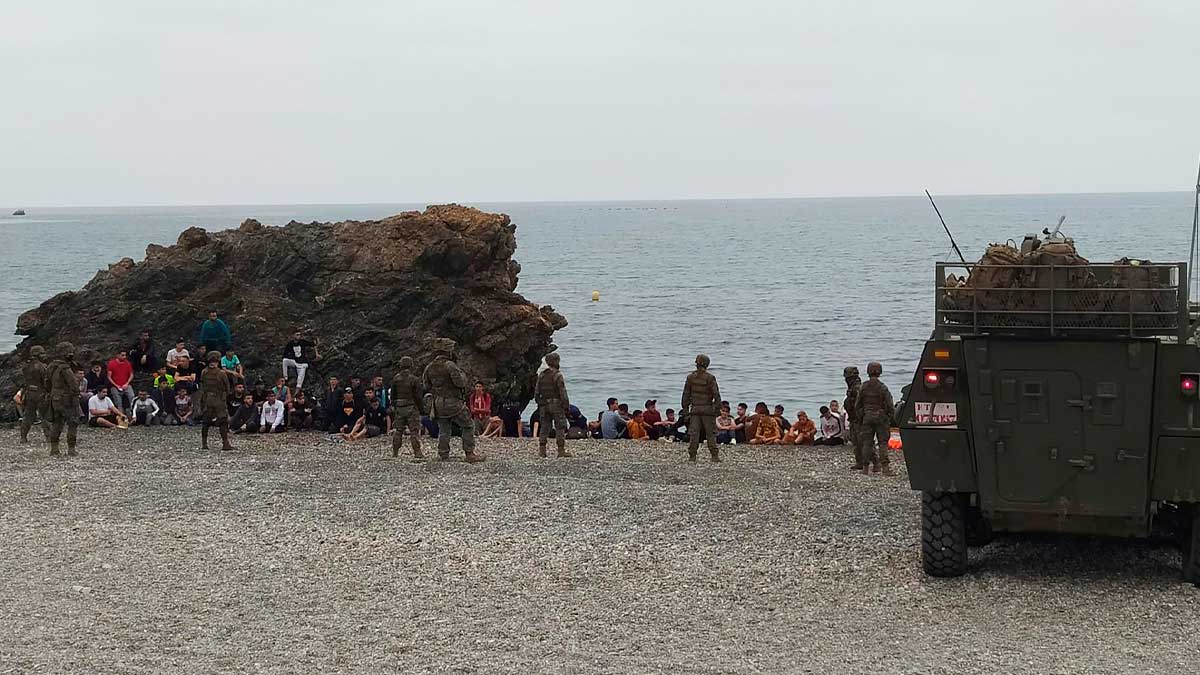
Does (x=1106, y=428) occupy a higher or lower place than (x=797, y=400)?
higher

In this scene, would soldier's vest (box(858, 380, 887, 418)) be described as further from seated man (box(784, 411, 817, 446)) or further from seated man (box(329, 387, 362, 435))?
seated man (box(329, 387, 362, 435))

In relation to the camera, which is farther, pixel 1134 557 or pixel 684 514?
pixel 684 514

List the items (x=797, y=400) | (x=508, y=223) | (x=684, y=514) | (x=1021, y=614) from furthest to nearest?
(x=797, y=400) < (x=508, y=223) < (x=684, y=514) < (x=1021, y=614)

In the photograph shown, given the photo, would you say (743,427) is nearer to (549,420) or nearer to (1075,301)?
(549,420)

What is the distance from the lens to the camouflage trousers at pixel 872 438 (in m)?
19.7

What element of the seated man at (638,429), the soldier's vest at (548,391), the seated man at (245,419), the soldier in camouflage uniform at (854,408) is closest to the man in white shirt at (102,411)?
the seated man at (245,419)

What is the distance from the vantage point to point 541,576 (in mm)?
13578

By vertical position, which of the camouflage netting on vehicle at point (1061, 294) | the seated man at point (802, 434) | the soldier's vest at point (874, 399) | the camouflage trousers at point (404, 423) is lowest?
the seated man at point (802, 434)

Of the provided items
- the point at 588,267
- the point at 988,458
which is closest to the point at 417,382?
the point at 988,458

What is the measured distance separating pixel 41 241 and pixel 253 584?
543 ft

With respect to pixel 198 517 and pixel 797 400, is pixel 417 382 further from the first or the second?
pixel 797 400

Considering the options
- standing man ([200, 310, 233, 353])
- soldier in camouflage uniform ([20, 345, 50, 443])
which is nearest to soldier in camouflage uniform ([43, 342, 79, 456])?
soldier in camouflage uniform ([20, 345, 50, 443])

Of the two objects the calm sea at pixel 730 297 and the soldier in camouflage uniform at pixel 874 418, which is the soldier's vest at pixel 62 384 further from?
the calm sea at pixel 730 297

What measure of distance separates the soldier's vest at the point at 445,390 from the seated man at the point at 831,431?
6.21 meters
